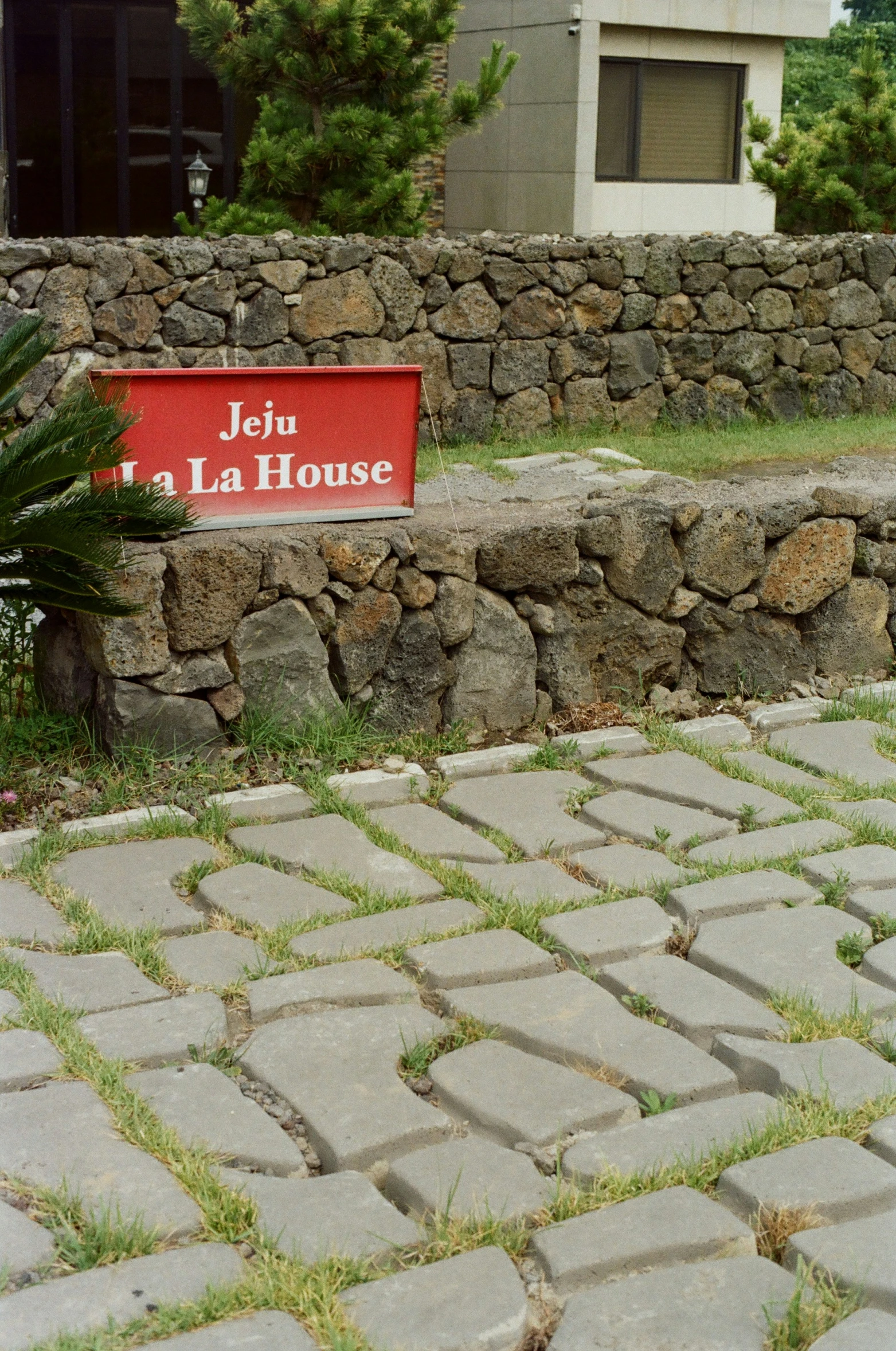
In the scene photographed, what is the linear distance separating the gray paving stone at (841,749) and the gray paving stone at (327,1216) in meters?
2.45

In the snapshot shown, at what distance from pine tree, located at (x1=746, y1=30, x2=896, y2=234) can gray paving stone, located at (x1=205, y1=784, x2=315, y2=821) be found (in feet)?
32.6

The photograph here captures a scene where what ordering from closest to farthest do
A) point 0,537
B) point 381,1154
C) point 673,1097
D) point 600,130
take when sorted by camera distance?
point 381,1154, point 673,1097, point 0,537, point 600,130

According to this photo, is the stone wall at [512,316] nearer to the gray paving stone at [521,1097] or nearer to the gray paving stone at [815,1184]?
the gray paving stone at [521,1097]

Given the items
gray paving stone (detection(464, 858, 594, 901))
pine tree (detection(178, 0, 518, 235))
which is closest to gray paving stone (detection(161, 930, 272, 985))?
gray paving stone (detection(464, 858, 594, 901))

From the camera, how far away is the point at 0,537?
12.6ft

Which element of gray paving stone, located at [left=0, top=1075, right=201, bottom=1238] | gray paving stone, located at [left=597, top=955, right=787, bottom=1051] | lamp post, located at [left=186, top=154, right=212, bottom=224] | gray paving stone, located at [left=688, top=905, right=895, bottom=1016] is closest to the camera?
gray paving stone, located at [left=0, top=1075, right=201, bottom=1238]

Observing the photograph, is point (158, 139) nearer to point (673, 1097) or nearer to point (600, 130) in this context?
point (600, 130)

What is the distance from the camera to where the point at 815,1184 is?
244cm

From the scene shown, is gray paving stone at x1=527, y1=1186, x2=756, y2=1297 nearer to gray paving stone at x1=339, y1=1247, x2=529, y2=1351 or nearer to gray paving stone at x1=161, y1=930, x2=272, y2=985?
gray paving stone at x1=339, y1=1247, x2=529, y2=1351

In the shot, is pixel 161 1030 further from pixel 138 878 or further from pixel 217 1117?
pixel 138 878

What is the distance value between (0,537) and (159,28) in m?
14.7

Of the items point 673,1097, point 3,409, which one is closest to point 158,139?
point 3,409

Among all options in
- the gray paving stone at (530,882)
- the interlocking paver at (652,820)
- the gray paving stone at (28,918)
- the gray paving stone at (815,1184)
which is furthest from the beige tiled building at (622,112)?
the gray paving stone at (815,1184)

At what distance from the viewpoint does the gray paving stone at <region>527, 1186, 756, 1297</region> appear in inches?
88.0
